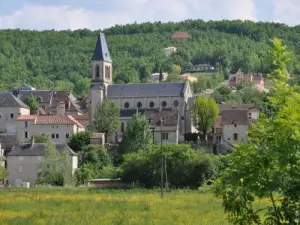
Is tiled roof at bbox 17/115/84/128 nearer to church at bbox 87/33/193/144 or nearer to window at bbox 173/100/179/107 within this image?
church at bbox 87/33/193/144

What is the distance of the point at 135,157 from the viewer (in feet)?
232

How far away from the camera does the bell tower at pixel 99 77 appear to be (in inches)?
4037

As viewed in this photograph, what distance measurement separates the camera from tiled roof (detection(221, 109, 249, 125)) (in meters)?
90.0

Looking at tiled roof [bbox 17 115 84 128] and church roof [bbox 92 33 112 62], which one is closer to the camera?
tiled roof [bbox 17 115 84 128]

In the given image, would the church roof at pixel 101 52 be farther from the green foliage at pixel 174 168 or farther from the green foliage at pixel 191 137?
the green foliage at pixel 174 168

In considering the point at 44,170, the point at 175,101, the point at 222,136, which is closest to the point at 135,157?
the point at 44,170

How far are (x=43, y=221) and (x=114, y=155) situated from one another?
59.4m

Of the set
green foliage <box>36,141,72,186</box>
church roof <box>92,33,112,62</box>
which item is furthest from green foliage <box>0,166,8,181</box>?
church roof <box>92,33,112,62</box>

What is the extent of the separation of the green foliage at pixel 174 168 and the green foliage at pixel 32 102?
4261 centimetres

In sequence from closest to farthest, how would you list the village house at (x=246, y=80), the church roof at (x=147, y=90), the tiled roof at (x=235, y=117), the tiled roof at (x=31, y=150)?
the tiled roof at (x=31, y=150), the tiled roof at (x=235, y=117), the church roof at (x=147, y=90), the village house at (x=246, y=80)

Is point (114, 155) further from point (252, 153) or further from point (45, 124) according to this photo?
point (252, 153)

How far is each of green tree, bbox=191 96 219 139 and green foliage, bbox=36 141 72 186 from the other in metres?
26.9

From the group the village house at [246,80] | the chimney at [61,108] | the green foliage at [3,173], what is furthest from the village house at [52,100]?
the village house at [246,80]

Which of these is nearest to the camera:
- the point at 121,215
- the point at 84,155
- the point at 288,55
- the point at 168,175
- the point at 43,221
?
the point at 288,55
